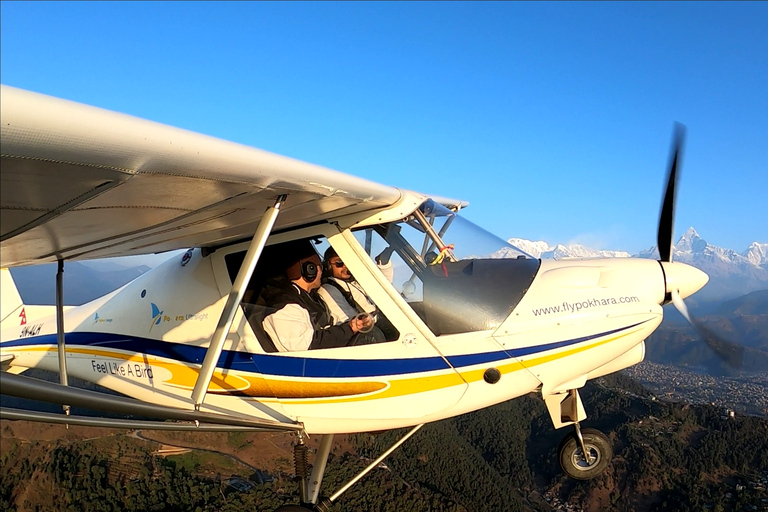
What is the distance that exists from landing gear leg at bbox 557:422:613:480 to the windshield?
2496 millimetres

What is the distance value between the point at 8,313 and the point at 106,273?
121 feet

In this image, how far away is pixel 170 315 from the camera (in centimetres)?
434

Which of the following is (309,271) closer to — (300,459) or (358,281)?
(358,281)

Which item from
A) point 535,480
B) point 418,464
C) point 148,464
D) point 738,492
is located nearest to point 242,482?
point 148,464

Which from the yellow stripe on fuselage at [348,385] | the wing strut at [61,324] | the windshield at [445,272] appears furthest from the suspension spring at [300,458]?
the wing strut at [61,324]

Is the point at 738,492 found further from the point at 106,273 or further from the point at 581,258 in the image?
the point at 106,273

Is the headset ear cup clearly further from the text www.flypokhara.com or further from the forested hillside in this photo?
the forested hillside

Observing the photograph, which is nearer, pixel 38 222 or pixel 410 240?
pixel 38 222

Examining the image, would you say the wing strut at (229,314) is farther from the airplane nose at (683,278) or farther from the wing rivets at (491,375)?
the airplane nose at (683,278)

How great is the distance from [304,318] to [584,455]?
3626 millimetres

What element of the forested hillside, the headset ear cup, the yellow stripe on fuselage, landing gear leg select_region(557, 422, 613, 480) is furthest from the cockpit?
the forested hillside

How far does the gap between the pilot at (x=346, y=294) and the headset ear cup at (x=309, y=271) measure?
10 centimetres

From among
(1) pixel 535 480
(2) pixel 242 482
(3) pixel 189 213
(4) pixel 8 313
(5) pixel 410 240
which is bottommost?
(1) pixel 535 480

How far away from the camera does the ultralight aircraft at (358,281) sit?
2.68 metres
